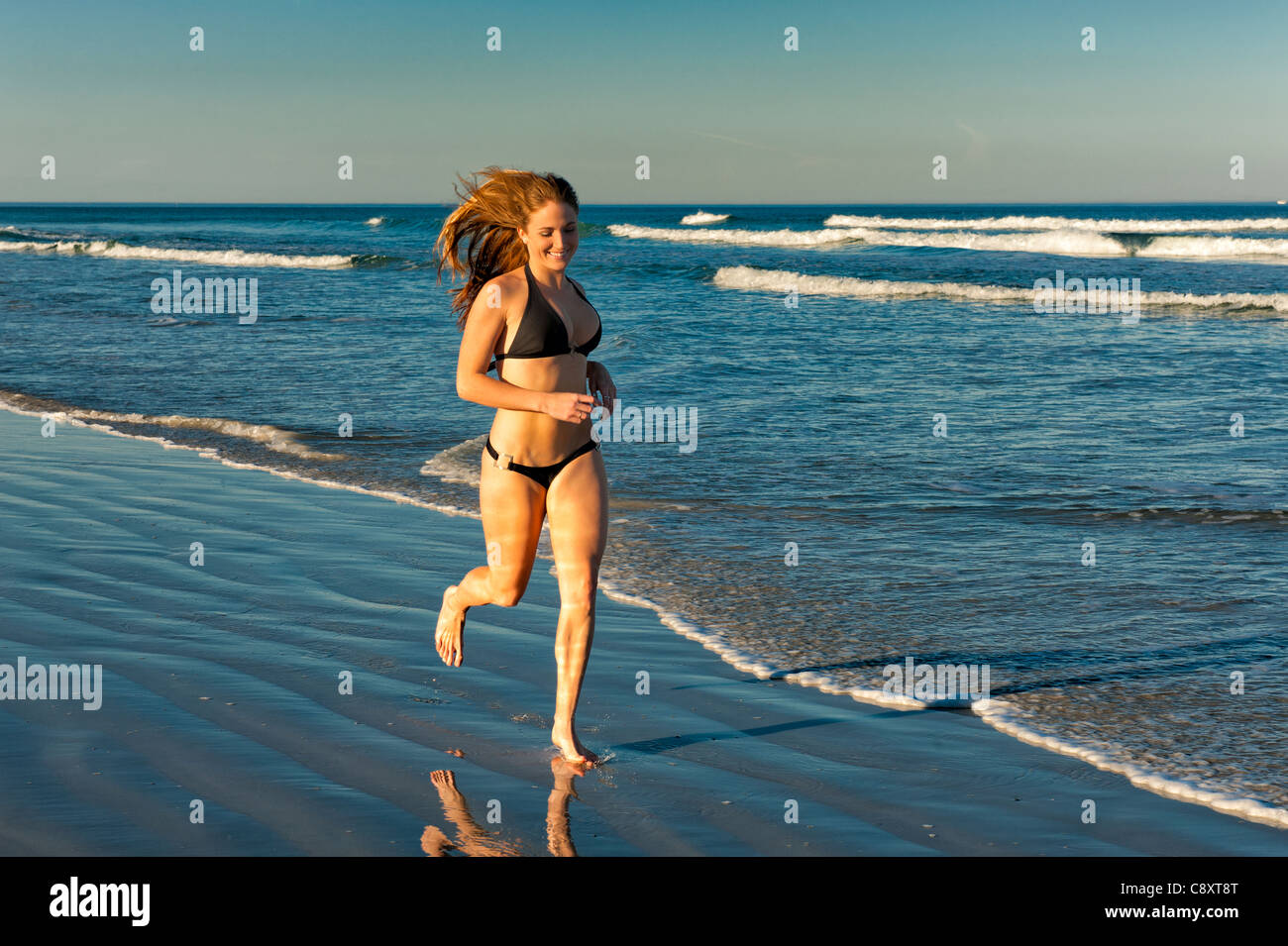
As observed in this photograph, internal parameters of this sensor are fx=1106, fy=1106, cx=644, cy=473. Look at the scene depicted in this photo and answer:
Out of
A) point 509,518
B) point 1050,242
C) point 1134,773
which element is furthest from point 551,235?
point 1050,242

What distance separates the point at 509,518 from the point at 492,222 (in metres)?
1.02

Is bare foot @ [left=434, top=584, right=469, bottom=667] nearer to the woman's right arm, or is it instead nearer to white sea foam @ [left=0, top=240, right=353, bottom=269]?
the woman's right arm

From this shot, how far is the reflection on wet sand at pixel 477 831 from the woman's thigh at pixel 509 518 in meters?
0.74

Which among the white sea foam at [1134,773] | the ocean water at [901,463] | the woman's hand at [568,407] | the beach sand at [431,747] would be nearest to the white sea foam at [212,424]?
the ocean water at [901,463]

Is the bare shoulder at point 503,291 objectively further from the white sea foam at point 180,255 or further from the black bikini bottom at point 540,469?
the white sea foam at point 180,255

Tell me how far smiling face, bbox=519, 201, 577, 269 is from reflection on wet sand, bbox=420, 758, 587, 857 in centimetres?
173

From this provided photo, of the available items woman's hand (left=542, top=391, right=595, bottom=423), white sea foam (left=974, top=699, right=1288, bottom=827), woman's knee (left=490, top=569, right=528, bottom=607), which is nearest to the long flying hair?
woman's hand (left=542, top=391, right=595, bottom=423)

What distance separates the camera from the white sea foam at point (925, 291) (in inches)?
893

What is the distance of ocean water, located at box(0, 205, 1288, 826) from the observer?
4.82m

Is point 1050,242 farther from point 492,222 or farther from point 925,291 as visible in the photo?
point 492,222
